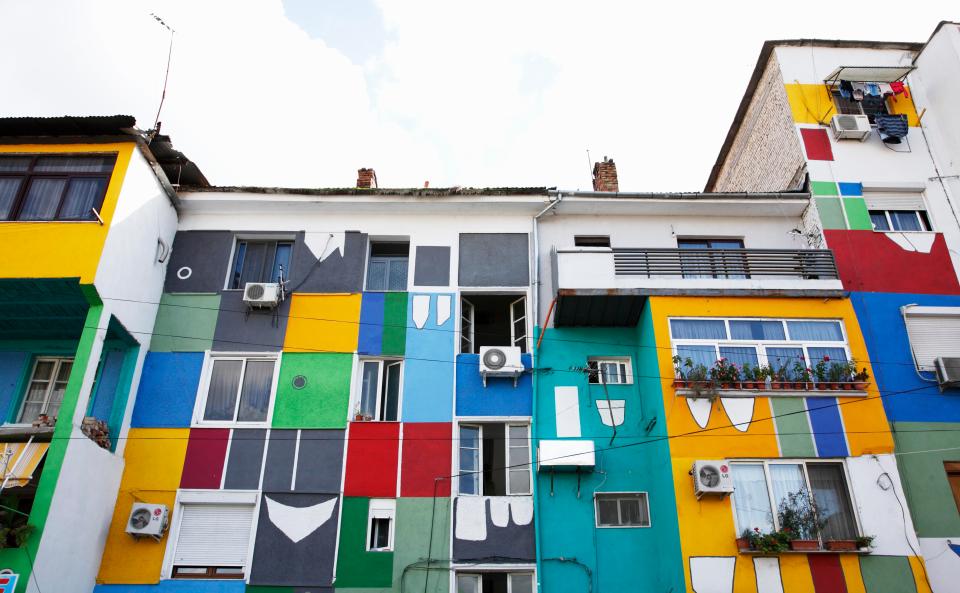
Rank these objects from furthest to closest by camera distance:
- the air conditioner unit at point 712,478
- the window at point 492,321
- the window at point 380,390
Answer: the window at point 492,321 < the window at point 380,390 < the air conditioner unit at point 712,478

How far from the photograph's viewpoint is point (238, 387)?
48.2 feet

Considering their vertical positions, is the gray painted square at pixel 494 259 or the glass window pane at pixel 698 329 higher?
the gray painted square at pixel 494 259

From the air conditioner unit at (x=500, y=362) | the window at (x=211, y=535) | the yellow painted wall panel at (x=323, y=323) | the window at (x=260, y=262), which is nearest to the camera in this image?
the window at (x=211, y=535)

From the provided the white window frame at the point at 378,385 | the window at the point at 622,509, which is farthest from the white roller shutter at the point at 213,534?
the window at the point at 622,509

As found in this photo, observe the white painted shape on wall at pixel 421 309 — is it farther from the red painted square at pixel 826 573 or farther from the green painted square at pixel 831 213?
the green painted square at pixel 831 213

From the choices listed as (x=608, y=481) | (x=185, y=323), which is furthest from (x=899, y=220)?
(x=185, y=323)

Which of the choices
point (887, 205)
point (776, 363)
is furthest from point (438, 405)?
point (887, 205)

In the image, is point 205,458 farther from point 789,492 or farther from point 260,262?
point 789,492

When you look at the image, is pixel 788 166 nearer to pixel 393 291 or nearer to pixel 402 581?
pixel 393 291

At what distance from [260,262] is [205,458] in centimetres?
462

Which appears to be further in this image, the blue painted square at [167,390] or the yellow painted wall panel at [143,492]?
the blue painted square at [167,390]

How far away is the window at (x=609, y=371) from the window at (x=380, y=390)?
3.96 m

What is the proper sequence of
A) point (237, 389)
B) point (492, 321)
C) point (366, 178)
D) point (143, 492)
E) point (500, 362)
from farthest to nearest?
point (366, 178) → point (492, 321) → point (237, 389) → point (500, 362) → point (143, 492)

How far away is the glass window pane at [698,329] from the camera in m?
14.2
